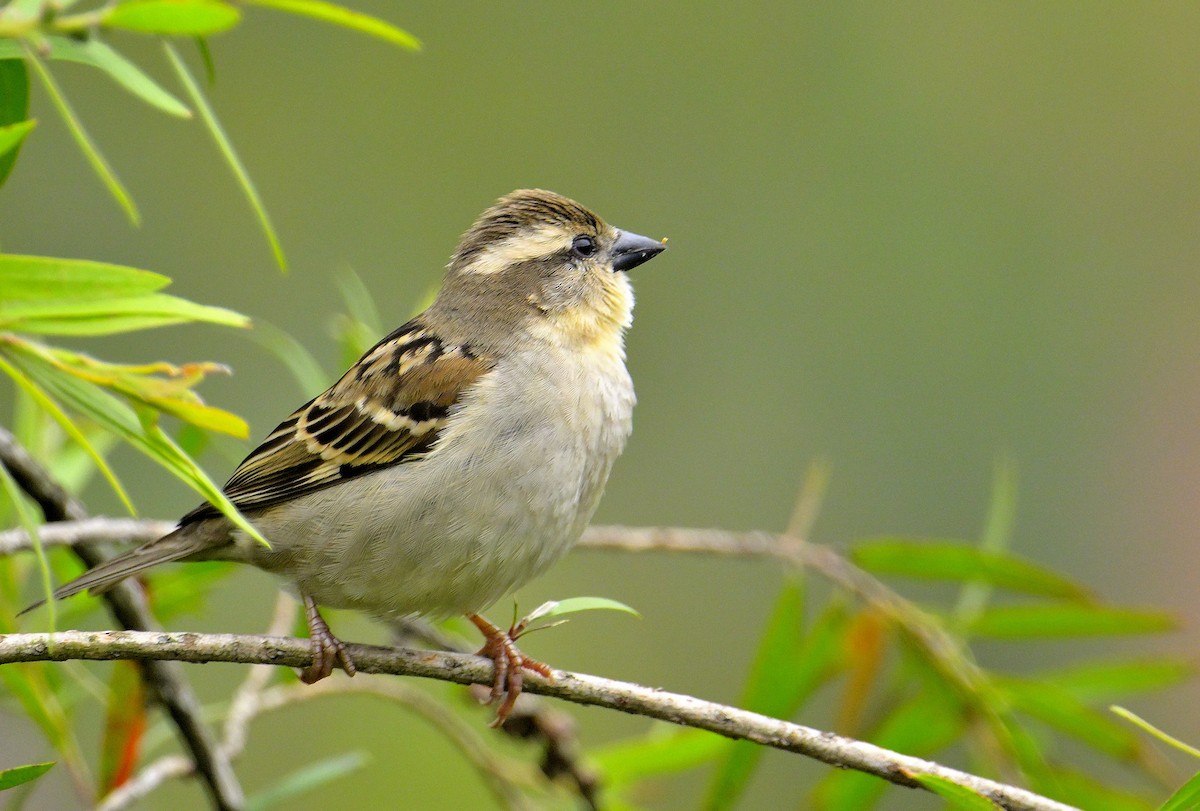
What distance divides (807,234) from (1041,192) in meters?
1.52

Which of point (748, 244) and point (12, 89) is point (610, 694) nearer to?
point (12, 89)

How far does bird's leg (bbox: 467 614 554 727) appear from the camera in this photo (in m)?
2.97

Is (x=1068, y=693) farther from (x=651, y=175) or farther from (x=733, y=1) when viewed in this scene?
(x=733, y=1)

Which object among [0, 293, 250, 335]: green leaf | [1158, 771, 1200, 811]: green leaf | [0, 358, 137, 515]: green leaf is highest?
[0, 293, 250, 335]: green leaf

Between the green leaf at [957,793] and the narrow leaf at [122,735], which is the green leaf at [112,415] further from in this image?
the narrow leaf at [122,735]

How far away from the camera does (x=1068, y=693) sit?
3.37 metres

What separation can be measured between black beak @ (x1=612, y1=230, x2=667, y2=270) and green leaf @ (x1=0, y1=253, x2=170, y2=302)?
2.50m

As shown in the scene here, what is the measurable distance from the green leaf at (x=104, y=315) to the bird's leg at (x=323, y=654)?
913mm

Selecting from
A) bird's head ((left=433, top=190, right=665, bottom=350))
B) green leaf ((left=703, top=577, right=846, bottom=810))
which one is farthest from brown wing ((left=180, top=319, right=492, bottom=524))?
green leaf ((left=703, top=577, right=846, bottom=810))

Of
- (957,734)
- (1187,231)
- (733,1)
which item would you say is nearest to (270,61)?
(733,1)

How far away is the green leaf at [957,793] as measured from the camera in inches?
82.9

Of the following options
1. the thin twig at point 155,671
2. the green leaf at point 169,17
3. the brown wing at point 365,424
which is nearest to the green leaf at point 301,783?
the thin twig at point 155,671

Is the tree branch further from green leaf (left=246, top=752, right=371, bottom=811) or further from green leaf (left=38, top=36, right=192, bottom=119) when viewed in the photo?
green leaf (left=38, top=36, right=192, bottom=119)

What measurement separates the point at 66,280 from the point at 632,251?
262 cm
